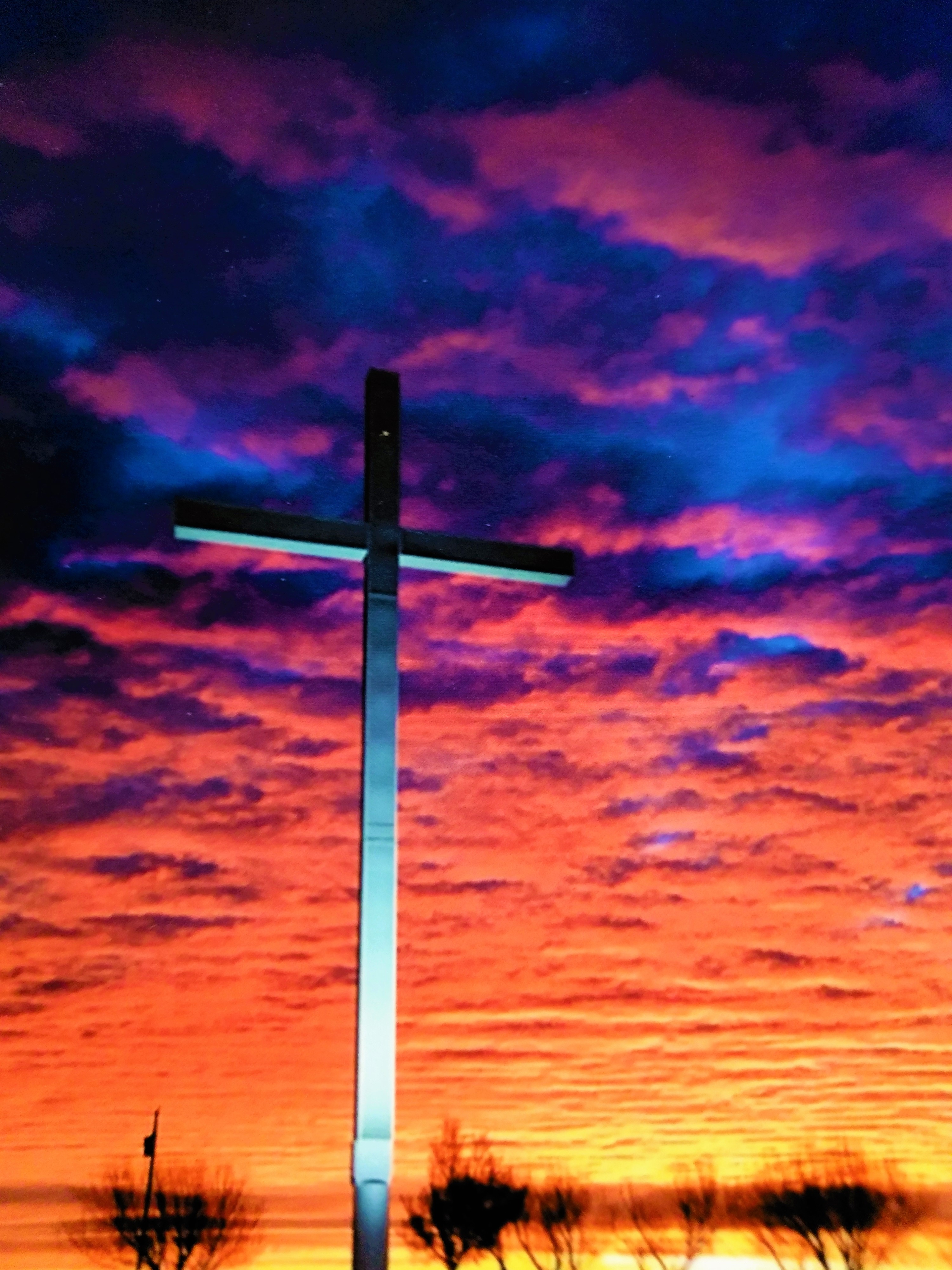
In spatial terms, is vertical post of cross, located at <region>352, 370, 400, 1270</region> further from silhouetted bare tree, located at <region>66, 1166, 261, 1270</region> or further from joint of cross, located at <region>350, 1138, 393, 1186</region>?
silhouetted bare tree, located at <region>66, 1166, 261, 1270</region>

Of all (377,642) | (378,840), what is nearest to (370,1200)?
(378,840)

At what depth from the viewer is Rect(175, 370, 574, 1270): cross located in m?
6.55

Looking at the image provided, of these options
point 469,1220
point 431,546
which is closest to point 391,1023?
point 431,546

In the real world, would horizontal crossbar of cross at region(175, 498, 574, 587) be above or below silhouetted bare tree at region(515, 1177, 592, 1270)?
above

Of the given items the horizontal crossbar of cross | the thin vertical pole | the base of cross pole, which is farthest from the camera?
the thin vertical pole

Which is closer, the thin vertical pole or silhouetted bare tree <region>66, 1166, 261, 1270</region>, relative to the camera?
the thin vertical pole

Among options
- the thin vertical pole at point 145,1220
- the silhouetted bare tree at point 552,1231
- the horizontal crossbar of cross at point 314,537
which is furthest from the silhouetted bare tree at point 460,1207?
the horizontal crossbar of cross at point 314,537

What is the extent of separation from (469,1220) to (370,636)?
2888cm

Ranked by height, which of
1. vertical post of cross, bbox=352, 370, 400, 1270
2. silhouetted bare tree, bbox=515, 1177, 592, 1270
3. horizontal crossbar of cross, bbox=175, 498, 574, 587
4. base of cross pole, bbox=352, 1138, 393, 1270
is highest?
horizontal crossbar of cross, bbox=175, 498, 574, 587

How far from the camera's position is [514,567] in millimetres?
8859

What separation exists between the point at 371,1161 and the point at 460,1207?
28.8 meters

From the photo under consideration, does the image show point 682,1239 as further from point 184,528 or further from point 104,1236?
point 184,528

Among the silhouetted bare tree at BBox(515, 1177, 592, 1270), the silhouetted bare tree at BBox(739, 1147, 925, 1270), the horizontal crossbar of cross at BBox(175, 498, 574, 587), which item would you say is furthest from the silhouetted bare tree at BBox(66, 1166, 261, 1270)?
the horizontal crossbar of cross at BBox(175, 498, 574, 587)

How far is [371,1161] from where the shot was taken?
6.50 meters
